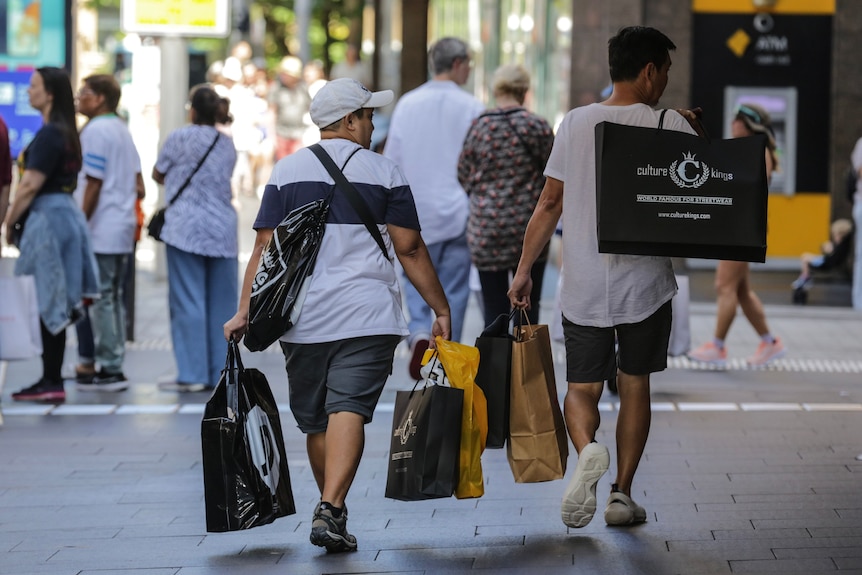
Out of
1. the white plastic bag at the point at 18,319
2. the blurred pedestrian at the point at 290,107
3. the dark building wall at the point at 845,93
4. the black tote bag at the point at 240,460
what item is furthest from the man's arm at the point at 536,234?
the blurred pedestrian at the point at 290,107

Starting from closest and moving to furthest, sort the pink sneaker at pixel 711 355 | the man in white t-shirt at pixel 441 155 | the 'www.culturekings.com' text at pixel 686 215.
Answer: the 'www.culturekings.com' text at pixel 686 215
the man in white t-shirt at pixel 441 155
the pink sneaker at pixel 711 355

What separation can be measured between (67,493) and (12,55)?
6.26 meters

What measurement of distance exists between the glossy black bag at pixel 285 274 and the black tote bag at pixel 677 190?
1.00m

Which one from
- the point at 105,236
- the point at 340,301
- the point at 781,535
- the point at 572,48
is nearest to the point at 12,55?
the point at 105,236

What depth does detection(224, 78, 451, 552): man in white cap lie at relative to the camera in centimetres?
560

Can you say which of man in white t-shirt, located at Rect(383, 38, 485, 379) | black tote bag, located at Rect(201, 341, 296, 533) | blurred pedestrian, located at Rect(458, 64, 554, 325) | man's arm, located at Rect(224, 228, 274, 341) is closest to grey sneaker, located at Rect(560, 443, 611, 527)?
black tote bag, located at Rect(201, 341, 296, 533)

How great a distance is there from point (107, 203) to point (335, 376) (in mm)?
4424

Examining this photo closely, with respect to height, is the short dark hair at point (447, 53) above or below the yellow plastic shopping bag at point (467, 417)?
above

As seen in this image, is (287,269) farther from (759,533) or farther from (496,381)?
(759,533)

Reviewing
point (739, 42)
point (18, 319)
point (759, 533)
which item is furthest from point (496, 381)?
point (739, 42)

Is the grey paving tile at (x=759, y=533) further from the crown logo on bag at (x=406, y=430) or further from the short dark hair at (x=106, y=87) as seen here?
the short dark hair at (x=106, y=87)

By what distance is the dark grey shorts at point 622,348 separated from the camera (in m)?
5.93

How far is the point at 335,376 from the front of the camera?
564 centimetres

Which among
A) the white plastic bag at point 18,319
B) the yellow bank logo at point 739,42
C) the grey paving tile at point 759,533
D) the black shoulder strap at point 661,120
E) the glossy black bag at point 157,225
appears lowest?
the grey paving tile at point 759,533
